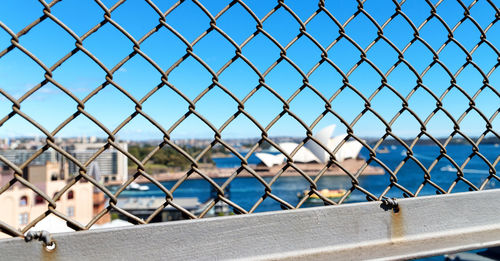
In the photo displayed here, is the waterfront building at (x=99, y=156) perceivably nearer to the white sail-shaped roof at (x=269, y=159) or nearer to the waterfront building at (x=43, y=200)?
the waterfront building at (x=43, y=200)

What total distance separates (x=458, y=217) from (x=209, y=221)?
22.4 inches

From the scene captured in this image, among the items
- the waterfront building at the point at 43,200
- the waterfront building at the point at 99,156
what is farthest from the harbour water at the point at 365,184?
the waterfront building at the point at 43,200

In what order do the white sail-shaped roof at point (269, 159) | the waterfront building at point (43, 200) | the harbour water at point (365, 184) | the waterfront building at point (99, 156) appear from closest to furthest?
1. the waterfront building at point (99, 156)
2. the waterfront building at point (43, 200)
3. the harbour water at point (365, 184)
4. the white sail-shaped roof at point (269, 159)

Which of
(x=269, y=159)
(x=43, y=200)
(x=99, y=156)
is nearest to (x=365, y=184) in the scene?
(x=269, y=159)

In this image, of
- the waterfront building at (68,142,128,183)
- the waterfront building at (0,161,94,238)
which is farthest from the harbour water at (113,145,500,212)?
the waterfront building at (0,161,94,238)

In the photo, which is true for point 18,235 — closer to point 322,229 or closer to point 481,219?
point 322,229

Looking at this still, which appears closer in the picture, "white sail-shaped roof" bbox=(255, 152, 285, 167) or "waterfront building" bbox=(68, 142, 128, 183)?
"waterfront building" bbox=(68, 142, 128, 183)

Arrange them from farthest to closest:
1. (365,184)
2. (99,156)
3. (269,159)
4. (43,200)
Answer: (365,184)
(269,159)
(43,200)
(99,156)

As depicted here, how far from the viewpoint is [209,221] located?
0.64m

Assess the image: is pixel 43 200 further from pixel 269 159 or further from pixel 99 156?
pixel 269 159

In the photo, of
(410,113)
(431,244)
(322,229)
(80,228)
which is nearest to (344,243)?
(322,229)

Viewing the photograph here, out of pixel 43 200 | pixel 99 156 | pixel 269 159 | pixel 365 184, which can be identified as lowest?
pixel 365 184

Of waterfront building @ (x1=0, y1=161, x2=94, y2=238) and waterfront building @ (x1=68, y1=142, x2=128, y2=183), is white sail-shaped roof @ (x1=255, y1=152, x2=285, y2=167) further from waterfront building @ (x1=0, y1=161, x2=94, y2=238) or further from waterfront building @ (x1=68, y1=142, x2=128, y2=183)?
waterfront building @ (x1=0, y1=161, x2=94, y2=238)

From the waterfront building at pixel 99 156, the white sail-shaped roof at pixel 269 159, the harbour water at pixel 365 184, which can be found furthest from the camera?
the white sail-shaped roof at pixel 269 159
